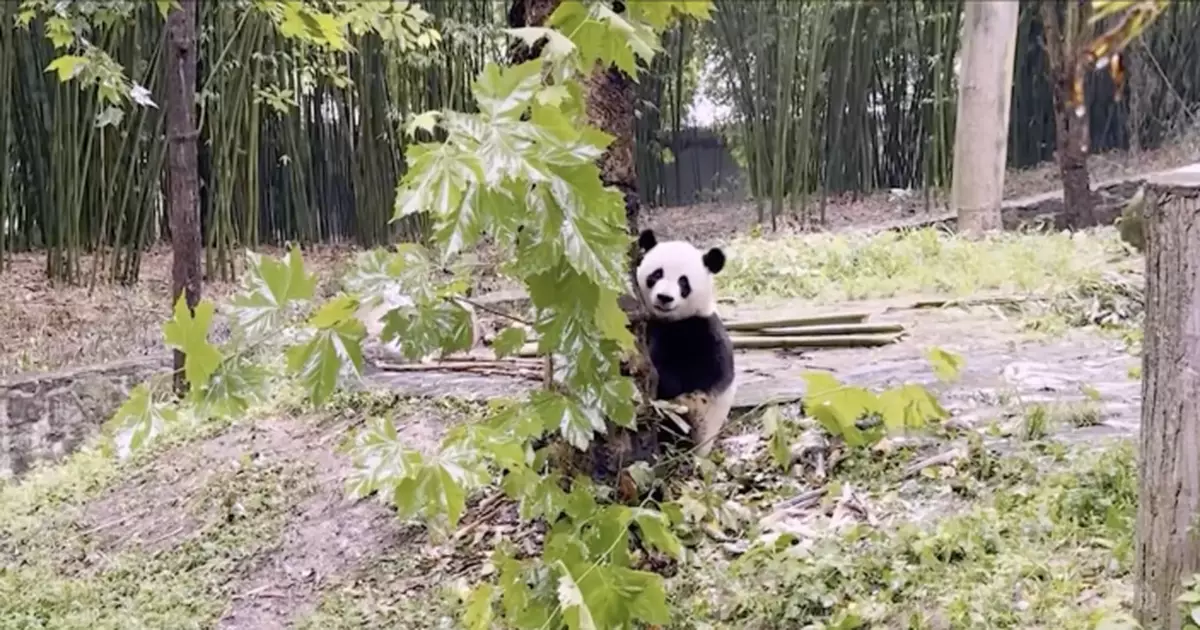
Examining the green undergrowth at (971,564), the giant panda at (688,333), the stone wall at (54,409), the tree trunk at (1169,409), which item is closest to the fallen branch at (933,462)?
the green undergrowth at (971,564)

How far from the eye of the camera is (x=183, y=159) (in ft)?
12.2

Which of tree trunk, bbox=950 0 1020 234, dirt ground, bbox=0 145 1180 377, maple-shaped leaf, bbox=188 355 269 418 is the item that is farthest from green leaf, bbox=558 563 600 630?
tree trunk, bbox=950 0 1020 234

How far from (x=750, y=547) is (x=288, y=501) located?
134 cm

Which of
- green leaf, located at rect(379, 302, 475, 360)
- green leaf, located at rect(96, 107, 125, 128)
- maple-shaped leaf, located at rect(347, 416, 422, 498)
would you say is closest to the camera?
maple-shaped leaf, located at rect(347, 416, 422, 498)

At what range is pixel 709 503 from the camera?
2.41m

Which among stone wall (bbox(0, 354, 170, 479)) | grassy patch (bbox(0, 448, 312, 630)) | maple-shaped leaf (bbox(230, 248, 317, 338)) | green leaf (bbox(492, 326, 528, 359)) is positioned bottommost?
grassy patch (bbox(0, 448, 312, 630))

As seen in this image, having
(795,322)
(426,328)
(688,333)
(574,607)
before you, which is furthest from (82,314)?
(574,607)

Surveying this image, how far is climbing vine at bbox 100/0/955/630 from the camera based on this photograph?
134 centimetres

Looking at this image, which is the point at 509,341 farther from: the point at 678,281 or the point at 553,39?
the point at 678,281

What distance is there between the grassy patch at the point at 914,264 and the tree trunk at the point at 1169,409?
2595mm

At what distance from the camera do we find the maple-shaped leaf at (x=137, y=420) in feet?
5.00

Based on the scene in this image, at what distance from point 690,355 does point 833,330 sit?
3.49ft

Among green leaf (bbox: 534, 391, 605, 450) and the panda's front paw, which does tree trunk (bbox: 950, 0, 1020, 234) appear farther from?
green leaf (bbox: 534, 391, 605, 450)

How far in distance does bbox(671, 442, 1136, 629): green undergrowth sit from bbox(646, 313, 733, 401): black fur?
488 millimetres
